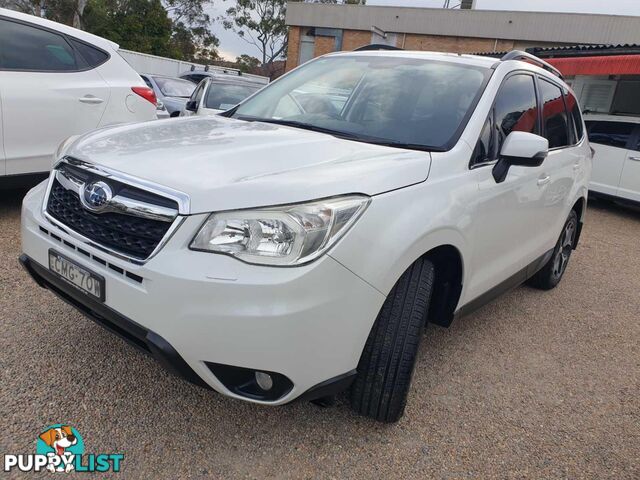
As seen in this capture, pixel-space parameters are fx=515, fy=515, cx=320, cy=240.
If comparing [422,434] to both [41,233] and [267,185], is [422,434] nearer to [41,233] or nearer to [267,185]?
[267,185]

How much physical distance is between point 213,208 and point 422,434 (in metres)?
1.42

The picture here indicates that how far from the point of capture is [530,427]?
2.52m

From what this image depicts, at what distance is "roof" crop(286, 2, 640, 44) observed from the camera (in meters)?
20.9

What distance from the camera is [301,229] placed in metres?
1.77

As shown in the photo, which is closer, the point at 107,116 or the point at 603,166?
the point at 107,116

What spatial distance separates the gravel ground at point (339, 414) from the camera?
2.09 m

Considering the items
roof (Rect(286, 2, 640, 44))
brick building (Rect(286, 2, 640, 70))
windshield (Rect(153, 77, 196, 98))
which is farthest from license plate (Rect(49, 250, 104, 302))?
roof (Rect(286, 2, 640, 44))

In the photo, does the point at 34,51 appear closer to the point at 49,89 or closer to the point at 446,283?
the point at 49,89

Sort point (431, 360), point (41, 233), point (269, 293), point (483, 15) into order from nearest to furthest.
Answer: point (269, 293)
point (41, 233)
point (431, 360)
point (483, 15)

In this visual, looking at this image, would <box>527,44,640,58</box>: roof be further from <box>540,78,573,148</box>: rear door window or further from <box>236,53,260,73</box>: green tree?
<box>236,53,260,73</box>: green tree

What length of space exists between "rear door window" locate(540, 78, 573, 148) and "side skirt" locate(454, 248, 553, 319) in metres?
0.84

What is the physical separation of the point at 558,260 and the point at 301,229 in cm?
345

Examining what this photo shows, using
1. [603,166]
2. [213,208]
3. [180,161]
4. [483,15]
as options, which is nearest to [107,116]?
[180,161]

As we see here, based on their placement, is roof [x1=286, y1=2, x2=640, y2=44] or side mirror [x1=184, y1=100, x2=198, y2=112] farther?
roof [x1=286, y1=2, x2=640, y2=44]
